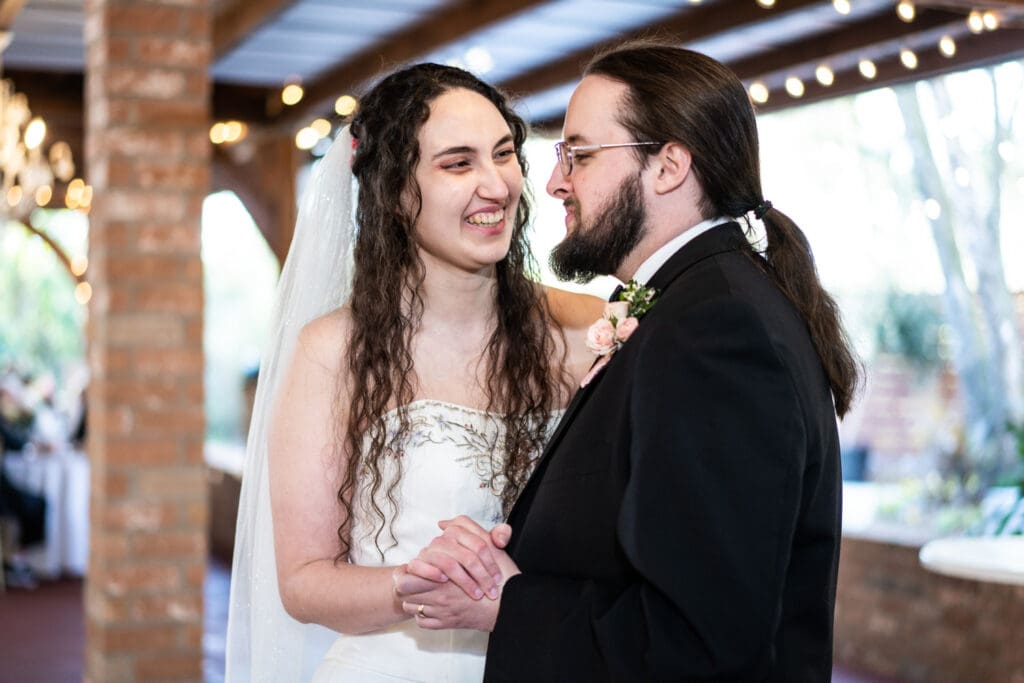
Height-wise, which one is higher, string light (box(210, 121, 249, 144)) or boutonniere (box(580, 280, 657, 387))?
string light (box(210, 121, 249, 144))

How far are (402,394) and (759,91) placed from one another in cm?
576

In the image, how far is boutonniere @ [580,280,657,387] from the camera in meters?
1.89

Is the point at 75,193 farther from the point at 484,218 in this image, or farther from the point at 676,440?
the point at 676,440

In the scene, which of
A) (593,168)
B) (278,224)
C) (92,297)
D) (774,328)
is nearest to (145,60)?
(92,297)

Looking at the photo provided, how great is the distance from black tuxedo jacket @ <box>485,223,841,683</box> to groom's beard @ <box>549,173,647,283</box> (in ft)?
0.32

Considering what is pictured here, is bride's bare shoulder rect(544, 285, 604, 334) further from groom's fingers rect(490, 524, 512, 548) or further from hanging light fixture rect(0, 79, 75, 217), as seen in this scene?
hanging light fixture rect(0, 79, 75, 217)

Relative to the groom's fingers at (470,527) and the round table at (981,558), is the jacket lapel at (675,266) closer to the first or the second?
the groom's fingers at (470,527)

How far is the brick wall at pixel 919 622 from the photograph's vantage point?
5.68m

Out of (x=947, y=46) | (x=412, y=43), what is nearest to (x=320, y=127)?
(x=412, y=43)

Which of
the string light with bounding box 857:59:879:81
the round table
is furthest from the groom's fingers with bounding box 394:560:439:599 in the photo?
the string light with bounding box 857:59:879:81

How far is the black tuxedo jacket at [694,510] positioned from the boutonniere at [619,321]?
0.03 meters

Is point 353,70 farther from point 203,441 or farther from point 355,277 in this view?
point 355,277


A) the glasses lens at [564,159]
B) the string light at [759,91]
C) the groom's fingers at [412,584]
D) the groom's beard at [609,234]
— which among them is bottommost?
the groom's fingers at [412,584]

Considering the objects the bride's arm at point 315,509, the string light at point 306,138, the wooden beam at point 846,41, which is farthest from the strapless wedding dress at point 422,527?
the string light at point 306,138
